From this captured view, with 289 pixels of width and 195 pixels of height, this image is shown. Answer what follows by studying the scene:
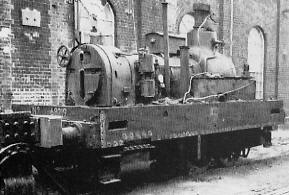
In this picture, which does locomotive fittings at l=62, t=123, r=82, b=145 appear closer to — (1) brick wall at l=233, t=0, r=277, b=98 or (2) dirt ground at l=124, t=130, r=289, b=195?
(2) dirt ground at l=124, t=130, r=289, b=195

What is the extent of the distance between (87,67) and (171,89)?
1985 millimetres

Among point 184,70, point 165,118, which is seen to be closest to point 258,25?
point 184,70

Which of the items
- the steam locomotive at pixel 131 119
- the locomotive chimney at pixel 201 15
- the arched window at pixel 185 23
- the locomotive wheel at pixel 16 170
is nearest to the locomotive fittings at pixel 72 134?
the steam locomotive at pixel 131 119

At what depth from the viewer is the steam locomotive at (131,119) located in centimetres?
538

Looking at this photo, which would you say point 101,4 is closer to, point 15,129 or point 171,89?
point 171,89

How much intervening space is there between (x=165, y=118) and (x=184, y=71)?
141 centimetres

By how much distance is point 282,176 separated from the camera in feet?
26.1

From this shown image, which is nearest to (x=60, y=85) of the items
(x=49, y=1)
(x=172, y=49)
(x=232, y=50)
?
(x=49, y=1)

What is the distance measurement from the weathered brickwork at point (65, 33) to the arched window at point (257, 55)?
0.64ft

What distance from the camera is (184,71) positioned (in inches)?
311

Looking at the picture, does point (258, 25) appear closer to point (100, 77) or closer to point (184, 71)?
point (184, 71)

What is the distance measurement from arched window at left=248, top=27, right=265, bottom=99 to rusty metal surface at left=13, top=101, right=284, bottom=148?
822 centimetres

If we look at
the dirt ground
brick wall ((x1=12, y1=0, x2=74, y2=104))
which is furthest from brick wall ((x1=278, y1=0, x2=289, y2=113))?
brick wall ((x1=12, y1=0, x2=74, y2=104))

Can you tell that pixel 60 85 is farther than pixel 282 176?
Yes
